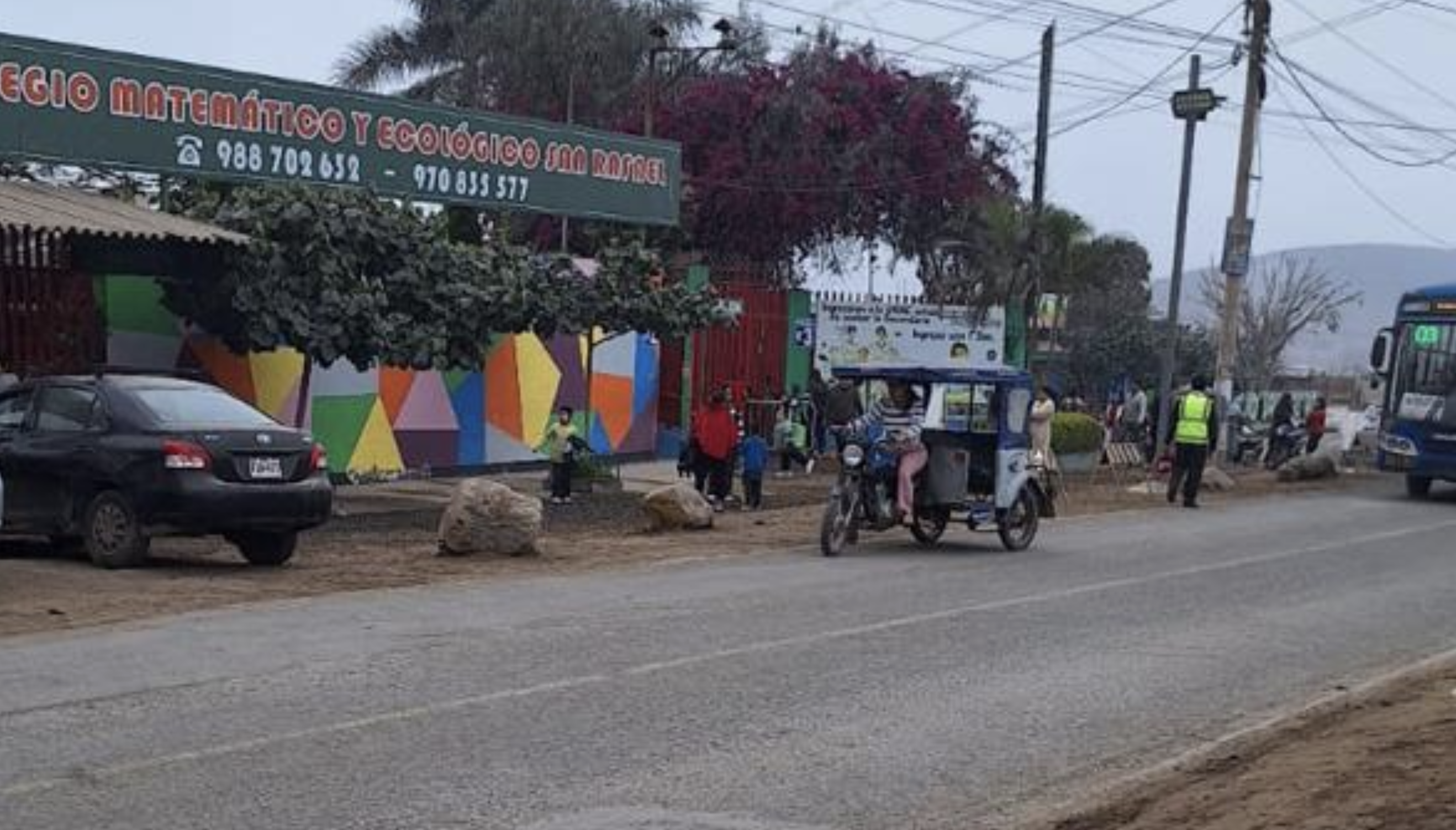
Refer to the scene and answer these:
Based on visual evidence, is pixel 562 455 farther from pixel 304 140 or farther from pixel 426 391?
pixel 304 140

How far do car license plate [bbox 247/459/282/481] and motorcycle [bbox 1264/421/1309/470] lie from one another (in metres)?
23.5

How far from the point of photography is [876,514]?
15.9 metres

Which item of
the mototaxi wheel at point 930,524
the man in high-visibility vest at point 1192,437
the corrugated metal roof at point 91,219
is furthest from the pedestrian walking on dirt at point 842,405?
the corrugated metal roof at point 91,219

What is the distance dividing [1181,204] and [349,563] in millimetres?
17885

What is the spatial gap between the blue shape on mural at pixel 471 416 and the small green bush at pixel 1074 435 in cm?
974

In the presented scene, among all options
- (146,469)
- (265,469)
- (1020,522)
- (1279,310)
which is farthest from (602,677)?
(1279,310)

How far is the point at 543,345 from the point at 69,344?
803 cm

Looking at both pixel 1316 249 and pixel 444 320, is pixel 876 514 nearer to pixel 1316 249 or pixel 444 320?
pixel 444 320

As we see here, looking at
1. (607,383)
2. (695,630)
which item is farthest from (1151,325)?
(695,630)

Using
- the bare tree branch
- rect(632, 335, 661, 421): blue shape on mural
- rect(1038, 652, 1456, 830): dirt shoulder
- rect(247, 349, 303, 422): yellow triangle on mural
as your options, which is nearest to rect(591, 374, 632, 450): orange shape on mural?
rect(632, 335, 661, 421): blue shape on mural

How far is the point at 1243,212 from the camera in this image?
2969cm

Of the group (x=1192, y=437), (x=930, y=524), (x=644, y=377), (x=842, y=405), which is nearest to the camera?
(x=930, y=524)

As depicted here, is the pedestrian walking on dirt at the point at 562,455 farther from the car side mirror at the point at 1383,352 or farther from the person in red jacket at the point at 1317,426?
the person in red jacket at the point at 1317,426

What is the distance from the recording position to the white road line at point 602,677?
6.85m
